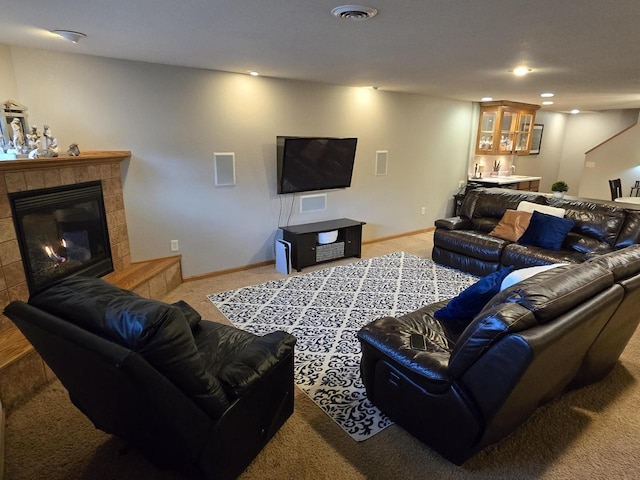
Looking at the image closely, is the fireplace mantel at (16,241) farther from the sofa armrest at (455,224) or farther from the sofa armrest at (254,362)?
the sofa armrest at (455,224)

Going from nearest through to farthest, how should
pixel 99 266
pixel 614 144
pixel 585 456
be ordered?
1. pixel 585 456
2. pixel 99 266
3. pixel 614 144

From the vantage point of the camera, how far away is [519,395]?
1570mm

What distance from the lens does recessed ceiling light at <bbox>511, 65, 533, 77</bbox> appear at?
11.0 ft

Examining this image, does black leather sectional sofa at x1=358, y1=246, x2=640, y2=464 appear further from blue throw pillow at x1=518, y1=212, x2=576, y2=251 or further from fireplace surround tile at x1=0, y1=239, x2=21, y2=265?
fireplace surround tile at x1=0, y1=239, x2=21, y2=265

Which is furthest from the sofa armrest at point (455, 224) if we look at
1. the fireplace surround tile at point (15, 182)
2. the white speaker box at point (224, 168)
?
the fireplace surround tile at point (15, 182)

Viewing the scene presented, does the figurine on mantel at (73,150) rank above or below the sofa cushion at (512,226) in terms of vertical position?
above

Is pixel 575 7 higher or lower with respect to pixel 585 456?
higher

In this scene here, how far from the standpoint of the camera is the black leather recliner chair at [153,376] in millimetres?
1230

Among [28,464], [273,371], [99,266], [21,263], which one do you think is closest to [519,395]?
[273,371]

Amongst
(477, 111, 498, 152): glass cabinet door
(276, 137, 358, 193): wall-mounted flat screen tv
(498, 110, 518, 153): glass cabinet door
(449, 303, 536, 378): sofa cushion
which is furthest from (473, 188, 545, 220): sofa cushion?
(449, 303, 536, 378): sofa cushion

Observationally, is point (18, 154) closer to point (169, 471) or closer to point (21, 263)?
point (21, 263)

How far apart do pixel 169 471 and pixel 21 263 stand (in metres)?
1.84

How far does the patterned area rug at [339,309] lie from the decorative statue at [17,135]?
199cm

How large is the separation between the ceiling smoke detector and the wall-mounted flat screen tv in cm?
236
